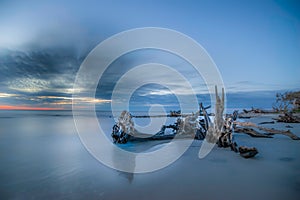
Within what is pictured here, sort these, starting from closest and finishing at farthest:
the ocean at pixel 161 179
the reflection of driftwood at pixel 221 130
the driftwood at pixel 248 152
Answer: the ocean at pixel 161 179 < the driftwood at pixel 248 152 < the reflection of driftwood at pixel 221 130

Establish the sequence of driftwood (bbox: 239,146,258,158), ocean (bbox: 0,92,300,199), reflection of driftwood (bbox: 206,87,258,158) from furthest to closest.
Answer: reflection of driftwood (bbox: 206,87,258,158)
driftwood (bbox: 239,146,258,158)
ocean (bbox: 0,92,300,199)

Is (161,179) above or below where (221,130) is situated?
below

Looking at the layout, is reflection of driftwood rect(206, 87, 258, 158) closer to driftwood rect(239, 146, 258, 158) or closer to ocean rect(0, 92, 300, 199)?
driftwood rect(239, 146, 258, 158)

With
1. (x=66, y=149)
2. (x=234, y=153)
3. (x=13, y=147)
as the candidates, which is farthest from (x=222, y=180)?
(x=13, y=147)

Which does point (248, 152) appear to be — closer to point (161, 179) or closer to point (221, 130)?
point (221, 130)

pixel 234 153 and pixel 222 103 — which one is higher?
pixel 222 103

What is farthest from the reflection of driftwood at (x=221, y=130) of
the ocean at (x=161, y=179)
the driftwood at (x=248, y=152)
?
the ocean at (x=161, y=179)

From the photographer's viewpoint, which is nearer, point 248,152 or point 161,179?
point 161,179

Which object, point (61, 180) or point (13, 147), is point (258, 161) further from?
point (13, 147)

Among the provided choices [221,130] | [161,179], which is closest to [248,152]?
[221,130]

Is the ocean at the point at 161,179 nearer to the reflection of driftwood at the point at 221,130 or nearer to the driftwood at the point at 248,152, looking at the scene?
the driftwood at the point at 248,152

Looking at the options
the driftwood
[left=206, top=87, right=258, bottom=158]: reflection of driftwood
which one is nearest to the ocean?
the driftwood

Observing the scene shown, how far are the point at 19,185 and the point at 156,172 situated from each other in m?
3.71

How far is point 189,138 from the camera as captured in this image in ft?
34.5
